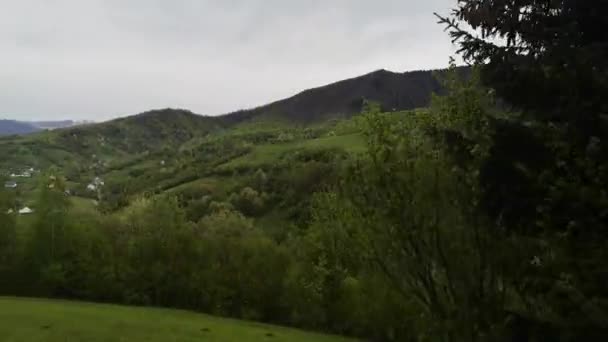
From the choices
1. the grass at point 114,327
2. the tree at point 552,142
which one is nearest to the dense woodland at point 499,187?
the tree at point 552,142

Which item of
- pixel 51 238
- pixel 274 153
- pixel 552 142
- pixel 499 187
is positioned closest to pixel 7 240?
pixel 51 238

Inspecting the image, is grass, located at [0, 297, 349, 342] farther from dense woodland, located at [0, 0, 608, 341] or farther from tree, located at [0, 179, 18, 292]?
dense woodland, located at [0, 0, 608, 341]

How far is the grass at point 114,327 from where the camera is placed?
32.7 meters

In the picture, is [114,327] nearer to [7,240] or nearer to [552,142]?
[7,240]

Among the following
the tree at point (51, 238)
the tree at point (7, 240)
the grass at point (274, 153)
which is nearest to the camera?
the tree at point (7, 240)

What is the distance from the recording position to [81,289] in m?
55.3

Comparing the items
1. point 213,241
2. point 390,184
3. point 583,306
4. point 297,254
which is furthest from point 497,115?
point 213,241

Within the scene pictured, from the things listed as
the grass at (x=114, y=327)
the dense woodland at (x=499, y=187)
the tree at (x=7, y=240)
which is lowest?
→ the grass at (x=114, y=327)

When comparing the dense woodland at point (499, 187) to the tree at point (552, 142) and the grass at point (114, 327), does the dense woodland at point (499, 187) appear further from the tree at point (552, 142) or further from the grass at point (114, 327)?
the grass at point (114, 327)

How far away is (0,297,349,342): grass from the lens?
3272 cm

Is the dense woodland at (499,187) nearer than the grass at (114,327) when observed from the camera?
Yes

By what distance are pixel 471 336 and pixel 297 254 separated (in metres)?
36.6

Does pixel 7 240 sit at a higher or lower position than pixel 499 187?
lower

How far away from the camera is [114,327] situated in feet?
117
